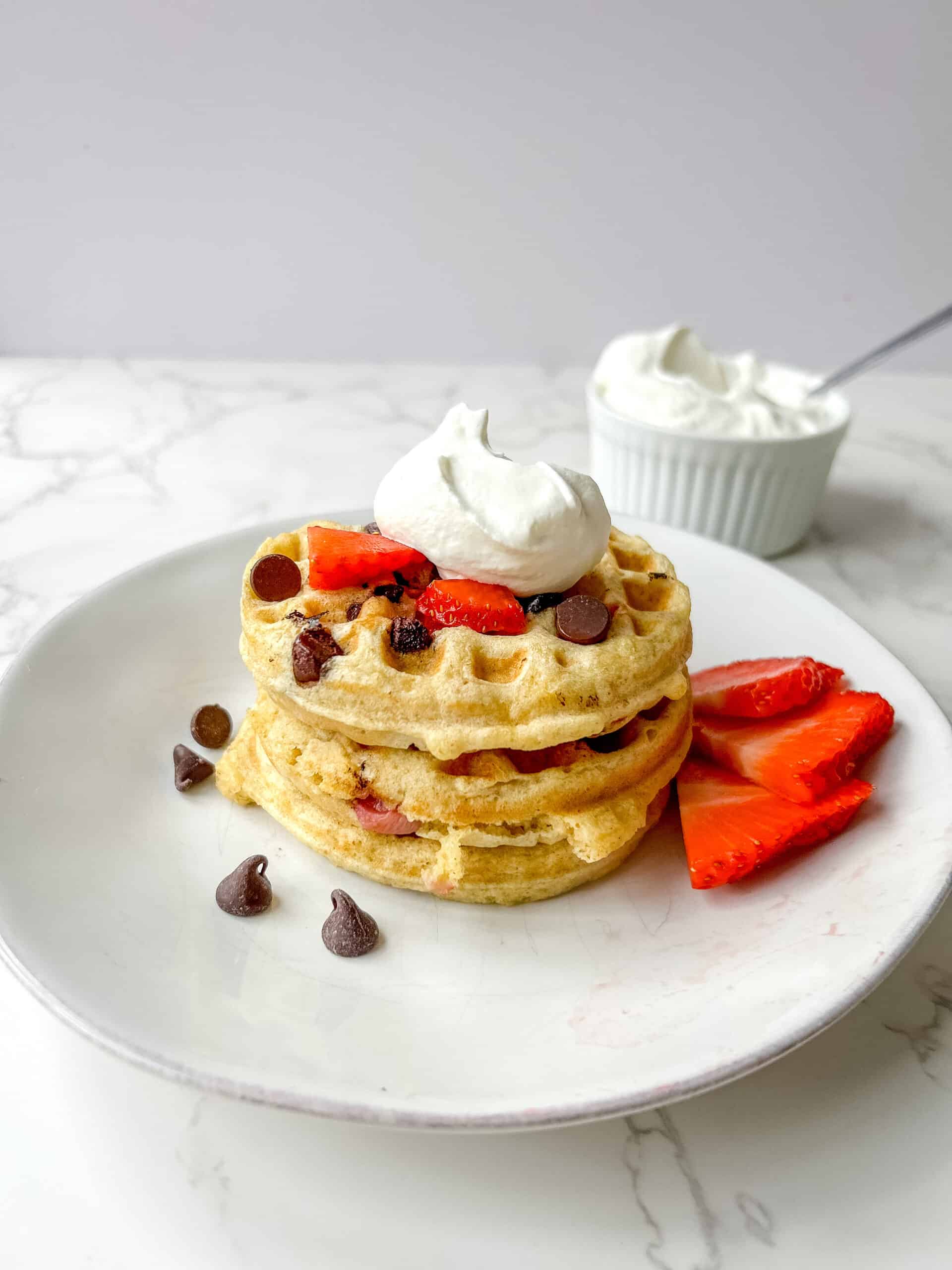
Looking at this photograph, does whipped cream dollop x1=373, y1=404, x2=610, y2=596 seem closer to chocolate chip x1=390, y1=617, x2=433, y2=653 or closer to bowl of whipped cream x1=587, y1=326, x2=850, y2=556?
chocolate chip x1=390, y1=617, x2=433, y2=653

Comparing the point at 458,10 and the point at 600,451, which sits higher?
the point at 458,10

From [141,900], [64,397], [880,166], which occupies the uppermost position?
[880,166]

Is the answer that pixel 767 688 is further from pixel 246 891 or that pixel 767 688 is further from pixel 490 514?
pixel 246 891

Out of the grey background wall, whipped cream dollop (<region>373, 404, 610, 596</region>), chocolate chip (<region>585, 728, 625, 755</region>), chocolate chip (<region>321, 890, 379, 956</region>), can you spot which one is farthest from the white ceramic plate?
the grey background wall

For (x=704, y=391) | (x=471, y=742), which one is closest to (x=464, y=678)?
(x=471, y=742)

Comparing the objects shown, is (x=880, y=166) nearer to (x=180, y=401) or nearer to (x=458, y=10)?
(x=458, y=10)

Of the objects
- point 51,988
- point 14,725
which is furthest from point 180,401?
point 51,988

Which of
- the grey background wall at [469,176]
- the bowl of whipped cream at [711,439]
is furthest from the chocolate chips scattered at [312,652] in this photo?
the grey background wall at [469,176]

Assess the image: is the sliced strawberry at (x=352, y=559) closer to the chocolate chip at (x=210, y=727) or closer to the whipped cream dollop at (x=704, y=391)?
the chocolate chip at (x=210, y=727)
